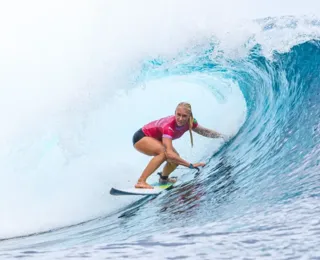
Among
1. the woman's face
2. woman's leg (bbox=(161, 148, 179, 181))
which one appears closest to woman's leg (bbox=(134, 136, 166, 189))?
woman's leg (bbox=(161, 148, 179, 181))

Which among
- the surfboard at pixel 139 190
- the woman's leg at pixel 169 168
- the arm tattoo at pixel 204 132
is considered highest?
→ the arm tattoo at pixel 204 132

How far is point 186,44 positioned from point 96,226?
4030 millimetres

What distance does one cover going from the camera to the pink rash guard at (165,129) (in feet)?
17.6

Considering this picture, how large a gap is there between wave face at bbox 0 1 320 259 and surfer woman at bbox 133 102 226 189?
0.79ft

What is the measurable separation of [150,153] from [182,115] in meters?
0.60

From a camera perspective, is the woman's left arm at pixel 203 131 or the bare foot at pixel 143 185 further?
the woman's left arm at pixel 203 131

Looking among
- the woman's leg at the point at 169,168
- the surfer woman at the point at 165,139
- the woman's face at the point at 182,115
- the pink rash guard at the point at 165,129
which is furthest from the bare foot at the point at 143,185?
the woman's face at the point at 182,115

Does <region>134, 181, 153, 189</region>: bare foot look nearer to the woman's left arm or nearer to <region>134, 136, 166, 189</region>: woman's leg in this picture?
<region>134, 136, 166, 189</region>: woman's leg

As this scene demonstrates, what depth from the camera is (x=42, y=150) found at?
24.2 feet

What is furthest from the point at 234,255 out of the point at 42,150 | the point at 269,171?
the point at 42,150

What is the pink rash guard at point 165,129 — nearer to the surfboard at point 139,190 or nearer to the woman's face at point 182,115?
the woman's face at point 182,115

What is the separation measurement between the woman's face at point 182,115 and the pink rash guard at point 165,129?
0.10 meters

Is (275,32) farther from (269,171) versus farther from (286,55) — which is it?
(269,171)

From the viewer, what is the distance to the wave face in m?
3.68
